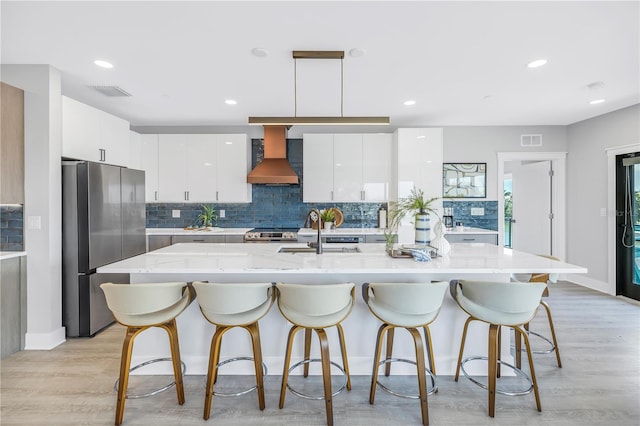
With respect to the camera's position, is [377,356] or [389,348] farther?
[389,348]

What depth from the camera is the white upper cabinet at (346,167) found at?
479 centimetres

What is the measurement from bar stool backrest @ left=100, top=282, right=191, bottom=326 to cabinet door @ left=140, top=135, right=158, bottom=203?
3.21 m

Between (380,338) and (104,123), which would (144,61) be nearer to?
(104,123)

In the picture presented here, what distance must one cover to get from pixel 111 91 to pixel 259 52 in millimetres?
1913

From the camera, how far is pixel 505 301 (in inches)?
74.1

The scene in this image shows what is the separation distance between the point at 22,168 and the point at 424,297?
11.3 ft

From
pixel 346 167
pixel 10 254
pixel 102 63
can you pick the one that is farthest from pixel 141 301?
pixel 346 167

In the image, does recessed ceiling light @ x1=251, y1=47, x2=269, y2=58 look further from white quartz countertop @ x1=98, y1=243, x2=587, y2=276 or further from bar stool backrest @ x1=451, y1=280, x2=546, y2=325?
bar stool backrest @ x1=451, y1=280, x2=546, y2=325

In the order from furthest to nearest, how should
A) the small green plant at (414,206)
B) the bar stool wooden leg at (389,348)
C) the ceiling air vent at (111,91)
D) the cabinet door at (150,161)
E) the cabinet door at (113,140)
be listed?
1. the cabinet door at (150,161)
2. the cabinet door at (113,140)
3. the ceiling air vent at (111,91)
4. the small green plant at (414,206)
5. the bar stool wooden leg at (389,348)

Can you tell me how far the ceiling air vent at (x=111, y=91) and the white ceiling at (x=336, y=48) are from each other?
9 cm

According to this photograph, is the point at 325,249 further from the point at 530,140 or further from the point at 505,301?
the point at 530,140

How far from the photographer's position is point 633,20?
2158 millimetres

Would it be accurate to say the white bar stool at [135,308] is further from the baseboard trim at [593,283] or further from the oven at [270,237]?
the baseboard trim at [593,283]

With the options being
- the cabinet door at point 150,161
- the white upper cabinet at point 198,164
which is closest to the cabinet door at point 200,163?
the white upper cabinet at point 198,164
